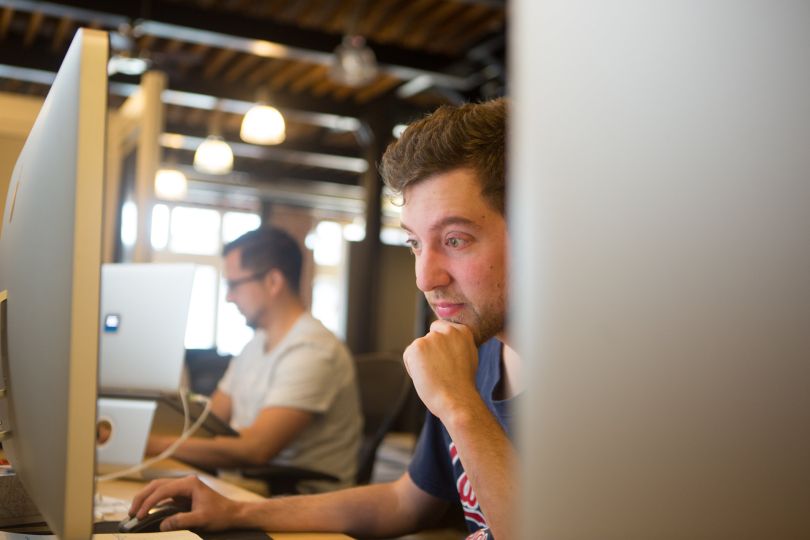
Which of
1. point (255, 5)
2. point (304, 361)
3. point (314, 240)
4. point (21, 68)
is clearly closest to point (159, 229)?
point (314, 240)

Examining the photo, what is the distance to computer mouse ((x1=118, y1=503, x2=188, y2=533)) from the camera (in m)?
1.16

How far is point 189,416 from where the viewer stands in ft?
6.11

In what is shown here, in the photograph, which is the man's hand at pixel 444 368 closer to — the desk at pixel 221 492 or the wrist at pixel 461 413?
the wrist at pixel 461 413

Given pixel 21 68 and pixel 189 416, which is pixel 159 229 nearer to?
pixel 21 68

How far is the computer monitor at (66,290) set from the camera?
0.65 meters

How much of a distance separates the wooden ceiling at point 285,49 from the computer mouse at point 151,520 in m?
4.25

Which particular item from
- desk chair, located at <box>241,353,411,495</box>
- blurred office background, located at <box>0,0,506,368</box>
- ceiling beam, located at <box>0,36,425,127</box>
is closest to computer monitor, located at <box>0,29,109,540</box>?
desk chair, located at <box>241,353,411,495</box>

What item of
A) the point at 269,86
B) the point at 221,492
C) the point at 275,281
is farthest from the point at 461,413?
the point at 269,86

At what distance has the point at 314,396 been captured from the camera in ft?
8.07

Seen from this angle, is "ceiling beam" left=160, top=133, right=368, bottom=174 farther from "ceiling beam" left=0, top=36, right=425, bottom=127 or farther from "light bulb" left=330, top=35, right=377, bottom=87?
"light bulb" left=330, top=35, right=377, bottom=87

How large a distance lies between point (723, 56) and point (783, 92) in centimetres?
7

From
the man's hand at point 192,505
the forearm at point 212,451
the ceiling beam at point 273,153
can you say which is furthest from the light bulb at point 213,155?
the man's hand at point 192,505

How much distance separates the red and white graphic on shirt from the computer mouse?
0.44 metres

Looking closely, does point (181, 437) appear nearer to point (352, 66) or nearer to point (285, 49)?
point (352, 66)
